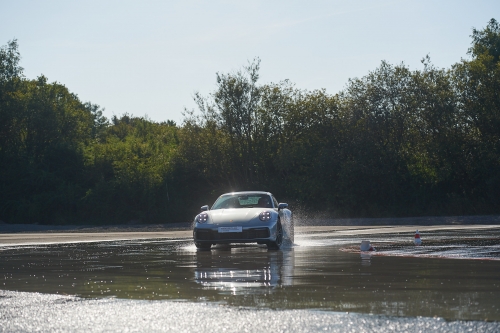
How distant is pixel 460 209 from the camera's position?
42.4 meters

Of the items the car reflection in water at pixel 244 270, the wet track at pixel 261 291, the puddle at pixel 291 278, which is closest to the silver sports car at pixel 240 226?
the car reflection in water at pixel 244 270

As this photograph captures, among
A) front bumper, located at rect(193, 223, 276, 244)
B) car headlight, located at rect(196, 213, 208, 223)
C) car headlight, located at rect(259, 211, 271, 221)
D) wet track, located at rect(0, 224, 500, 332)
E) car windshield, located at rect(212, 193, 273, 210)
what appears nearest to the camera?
wet track, located at rect(0, 224, 500, 332)

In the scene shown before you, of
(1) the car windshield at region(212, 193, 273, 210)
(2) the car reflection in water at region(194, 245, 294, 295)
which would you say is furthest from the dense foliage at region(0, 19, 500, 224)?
(2) the car reflection in water at region(194, 245, 294, 295)

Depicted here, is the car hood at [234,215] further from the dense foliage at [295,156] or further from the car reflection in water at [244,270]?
the dense foliage at [295,156]

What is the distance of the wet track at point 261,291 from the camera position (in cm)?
659

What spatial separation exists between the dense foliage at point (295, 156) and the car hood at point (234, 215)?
26832 millimetres

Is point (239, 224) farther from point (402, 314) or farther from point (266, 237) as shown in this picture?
point (402, 314)

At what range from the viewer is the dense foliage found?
147 ft

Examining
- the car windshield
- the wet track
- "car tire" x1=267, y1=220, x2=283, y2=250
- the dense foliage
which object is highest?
the dense foliage

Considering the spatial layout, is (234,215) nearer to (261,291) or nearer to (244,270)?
(244,270)

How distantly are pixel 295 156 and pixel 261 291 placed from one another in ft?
127

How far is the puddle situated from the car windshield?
6.96 feet

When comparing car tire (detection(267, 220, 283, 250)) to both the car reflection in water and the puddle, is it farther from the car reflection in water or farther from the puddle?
the puddle

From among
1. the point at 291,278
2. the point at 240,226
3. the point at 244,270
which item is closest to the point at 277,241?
the point at 240,226
